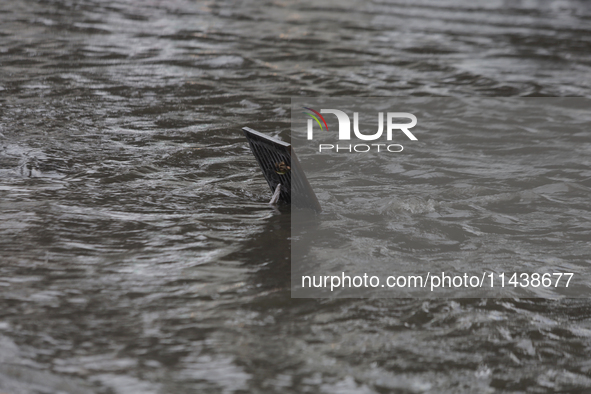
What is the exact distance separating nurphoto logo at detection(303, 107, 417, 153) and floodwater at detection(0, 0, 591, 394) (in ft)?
1.81

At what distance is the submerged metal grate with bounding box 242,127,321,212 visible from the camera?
12.9ft

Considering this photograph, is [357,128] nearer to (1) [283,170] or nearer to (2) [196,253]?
(1) [283,170]

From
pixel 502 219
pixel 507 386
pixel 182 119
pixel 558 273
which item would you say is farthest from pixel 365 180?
pixel 507 386

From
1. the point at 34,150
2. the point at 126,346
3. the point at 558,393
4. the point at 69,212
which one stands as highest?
the point at 34,150

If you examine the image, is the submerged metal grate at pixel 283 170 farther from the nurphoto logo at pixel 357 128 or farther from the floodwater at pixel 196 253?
the nurphoto logo at pixel 357 128

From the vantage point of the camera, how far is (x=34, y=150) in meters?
5.25

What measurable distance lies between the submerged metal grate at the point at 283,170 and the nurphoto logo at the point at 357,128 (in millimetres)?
1738

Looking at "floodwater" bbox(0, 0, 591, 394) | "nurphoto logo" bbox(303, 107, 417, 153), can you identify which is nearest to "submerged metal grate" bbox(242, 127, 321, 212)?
"floodwater" bbox(0, 0, 591, 394)

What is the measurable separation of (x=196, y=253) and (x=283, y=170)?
853mm

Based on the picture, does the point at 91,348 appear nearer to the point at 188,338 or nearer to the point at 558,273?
the point at 188,338

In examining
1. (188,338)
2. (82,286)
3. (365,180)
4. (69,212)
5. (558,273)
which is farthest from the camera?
(365,180)

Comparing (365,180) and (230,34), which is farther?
(230,34)

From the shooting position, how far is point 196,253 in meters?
3.63

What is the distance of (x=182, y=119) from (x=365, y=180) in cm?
237
